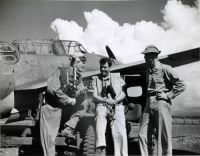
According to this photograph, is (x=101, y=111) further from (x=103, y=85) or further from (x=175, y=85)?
(x=175, y=85)

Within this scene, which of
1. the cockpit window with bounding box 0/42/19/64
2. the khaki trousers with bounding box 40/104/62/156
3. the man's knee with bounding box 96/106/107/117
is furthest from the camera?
the cockpit window with bounding box 0/42/19/64

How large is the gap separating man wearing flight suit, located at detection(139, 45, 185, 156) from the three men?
300 mm

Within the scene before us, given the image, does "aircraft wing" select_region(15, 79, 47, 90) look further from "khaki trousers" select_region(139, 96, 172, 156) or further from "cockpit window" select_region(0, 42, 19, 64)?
"khaki trousers" select_region(139, 96, 172, 156)

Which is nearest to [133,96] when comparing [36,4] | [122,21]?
[122,21]

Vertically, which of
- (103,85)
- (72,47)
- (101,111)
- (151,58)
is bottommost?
(101,111)

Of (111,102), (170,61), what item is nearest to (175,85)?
(111,102)

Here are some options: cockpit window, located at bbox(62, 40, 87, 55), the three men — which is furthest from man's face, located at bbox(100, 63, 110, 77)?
cockpit window, located at bbox(62, 40, 87, 55)

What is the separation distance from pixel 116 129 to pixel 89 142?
2.01 feet

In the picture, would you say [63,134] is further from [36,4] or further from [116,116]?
[36,4]

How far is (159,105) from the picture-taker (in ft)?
15.1

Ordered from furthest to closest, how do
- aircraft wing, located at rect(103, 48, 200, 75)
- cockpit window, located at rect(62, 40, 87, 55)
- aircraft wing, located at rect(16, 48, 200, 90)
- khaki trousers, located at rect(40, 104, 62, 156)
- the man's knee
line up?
cockpit window, located at rect(62, 40, 87, 55)
aircraft wing, located at rect(103, 48, 200, 75)
aircraft wing, located at rect(16, 48, 200, 90)
khaki trousers, located at rect(40, 104, 62, 156)
the man's knee

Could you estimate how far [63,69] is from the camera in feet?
16.1

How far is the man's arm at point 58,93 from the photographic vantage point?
4754 millimetres

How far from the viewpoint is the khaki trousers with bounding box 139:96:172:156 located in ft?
15.0
